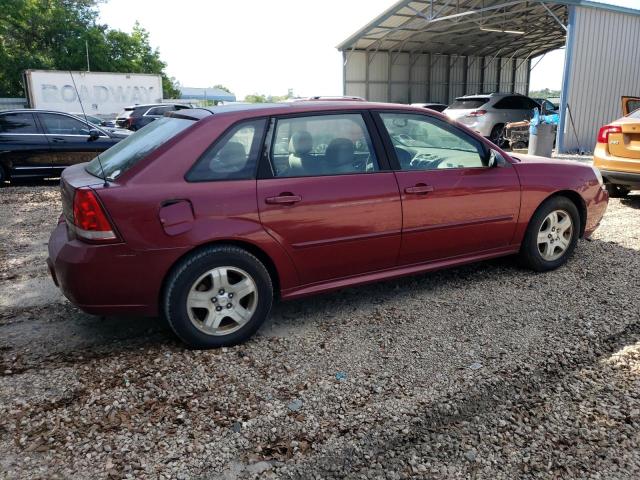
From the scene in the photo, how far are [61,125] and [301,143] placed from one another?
836 cm

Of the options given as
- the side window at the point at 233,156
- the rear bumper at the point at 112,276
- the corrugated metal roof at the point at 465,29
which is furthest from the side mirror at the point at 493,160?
the corrugated metal roof at the point at 465,29

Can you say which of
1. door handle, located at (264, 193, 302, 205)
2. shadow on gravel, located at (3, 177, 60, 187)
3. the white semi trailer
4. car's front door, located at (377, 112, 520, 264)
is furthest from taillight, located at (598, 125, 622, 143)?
the white semi trailer

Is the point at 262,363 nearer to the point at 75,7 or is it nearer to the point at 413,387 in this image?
the point at 413,387

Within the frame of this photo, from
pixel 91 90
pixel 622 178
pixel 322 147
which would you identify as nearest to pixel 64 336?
pixel 322 147

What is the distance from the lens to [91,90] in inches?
1072

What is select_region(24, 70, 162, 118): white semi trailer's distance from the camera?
82.7 feet

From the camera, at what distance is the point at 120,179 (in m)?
3.21

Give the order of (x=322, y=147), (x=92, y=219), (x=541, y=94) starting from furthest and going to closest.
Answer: (x=541, y=94) < (x=322, y=147) < (x=92, y=219)

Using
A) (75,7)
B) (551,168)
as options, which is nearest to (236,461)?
(551,168)

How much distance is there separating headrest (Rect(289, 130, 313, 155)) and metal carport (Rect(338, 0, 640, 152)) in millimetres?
12932

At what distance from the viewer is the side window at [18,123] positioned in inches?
383

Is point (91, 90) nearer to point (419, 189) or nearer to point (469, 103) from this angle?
point (469, 103)

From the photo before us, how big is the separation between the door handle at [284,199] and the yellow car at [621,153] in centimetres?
553

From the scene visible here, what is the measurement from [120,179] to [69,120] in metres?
8.35
